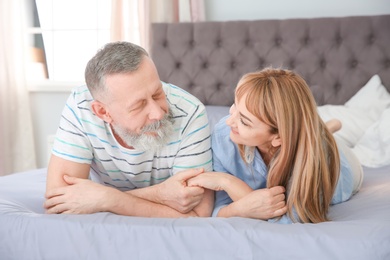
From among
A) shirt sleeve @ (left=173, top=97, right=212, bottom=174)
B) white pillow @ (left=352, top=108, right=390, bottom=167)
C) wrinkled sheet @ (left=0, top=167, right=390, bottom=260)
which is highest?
shirt sleeve @ (left=173, top=97, right=212, bottom=174)

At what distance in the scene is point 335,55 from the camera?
323 centimetres

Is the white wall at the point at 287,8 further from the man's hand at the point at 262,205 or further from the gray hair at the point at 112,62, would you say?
the man's hand at the point at 262,205

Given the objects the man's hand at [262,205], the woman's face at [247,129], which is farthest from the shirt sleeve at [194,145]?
the man's hand at [262,205]

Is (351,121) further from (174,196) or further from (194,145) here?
(174,196)

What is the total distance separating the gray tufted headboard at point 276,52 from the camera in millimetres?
3199

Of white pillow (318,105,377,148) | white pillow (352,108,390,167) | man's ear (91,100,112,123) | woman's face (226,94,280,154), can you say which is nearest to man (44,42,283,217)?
man's ear (91,100,112,123)

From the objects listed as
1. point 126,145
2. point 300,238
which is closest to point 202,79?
point 126,145

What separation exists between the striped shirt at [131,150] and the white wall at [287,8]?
5.69 ft

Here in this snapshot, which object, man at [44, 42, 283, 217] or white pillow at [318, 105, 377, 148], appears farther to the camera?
white pillow at [318, 105, 377, 148]

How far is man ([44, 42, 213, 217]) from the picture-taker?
Answer: 1.75 meters

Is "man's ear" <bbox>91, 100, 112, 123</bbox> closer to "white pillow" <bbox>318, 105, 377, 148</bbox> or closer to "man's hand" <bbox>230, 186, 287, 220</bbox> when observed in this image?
"man's hand" <bbox>230, 186, 287, 220</bbox>

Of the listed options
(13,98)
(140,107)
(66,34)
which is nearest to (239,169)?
(140,107)

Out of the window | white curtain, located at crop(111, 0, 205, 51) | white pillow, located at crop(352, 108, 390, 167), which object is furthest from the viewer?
the window

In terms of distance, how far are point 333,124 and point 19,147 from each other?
2.40 meters
